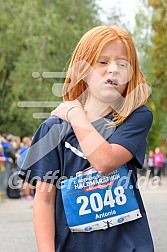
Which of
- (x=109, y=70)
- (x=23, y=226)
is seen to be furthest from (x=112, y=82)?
(x=23, y=226)

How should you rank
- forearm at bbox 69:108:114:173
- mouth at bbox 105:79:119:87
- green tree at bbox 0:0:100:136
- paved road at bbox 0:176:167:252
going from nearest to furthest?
forearm at bbox 69:108:114:173 → mouth at bbox 105:79:119:87 → paved road at bbox 0:176:167:252 → green tree at bbox 0:0:100:136

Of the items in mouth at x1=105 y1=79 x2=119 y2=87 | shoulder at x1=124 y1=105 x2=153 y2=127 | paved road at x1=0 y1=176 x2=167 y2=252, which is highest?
mouth at x1=105 y1=79 x2=119 y2=87

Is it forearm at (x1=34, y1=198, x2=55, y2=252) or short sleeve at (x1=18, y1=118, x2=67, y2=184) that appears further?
short sleeve at (x1=18, y1=118, x2=67, y2=184)

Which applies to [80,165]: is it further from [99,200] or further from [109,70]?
[109,70]

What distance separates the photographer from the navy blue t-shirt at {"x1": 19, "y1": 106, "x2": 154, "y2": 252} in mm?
2588

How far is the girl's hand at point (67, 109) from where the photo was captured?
2607 mm

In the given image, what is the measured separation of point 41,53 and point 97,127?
32.0 m

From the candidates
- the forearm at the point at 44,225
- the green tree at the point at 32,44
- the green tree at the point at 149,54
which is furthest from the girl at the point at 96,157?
the green tree at the point at 32,44

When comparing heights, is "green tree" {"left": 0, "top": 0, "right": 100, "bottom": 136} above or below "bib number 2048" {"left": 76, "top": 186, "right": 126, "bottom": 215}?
below

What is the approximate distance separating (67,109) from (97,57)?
8.9 inches

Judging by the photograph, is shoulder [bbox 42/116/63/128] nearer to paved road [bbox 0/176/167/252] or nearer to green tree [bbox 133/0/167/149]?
paved road [bbox 0/176/167/252]

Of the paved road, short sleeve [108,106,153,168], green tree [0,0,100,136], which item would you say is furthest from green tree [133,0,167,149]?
short sleeve [108,106,153,168]

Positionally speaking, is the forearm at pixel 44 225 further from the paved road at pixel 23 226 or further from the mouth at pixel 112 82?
the paved road at pixel 23 226

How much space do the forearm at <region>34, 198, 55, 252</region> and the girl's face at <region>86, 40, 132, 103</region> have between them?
0.47 meters
